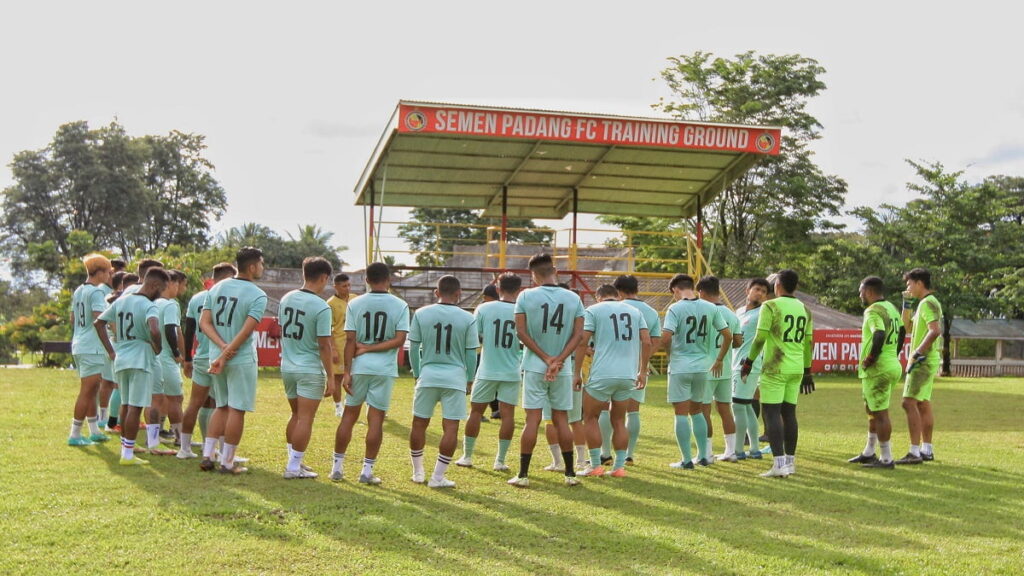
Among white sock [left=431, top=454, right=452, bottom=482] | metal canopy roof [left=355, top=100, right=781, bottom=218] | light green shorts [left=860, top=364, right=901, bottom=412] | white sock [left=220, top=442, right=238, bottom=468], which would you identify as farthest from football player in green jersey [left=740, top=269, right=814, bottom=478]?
metal canopy roof [left=355, top=100, right=781, bottom=218]

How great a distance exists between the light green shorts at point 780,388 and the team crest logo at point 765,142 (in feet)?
43.9

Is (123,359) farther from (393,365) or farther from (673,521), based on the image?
(673,521)

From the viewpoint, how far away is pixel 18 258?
199ft

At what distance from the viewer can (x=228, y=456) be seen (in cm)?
866

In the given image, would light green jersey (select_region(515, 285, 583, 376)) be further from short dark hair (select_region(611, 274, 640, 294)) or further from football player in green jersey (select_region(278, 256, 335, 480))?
football player in green jersey (select_region(278, 256, 335, 480))

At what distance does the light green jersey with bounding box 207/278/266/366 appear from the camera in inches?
342

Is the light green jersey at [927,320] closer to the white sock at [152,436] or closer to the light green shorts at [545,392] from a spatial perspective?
the light green shorts at [545,392]

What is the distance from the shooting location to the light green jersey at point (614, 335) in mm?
9047

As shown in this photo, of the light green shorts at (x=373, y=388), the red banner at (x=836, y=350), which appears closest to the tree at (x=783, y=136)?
the red banner at (x=836, y=350)

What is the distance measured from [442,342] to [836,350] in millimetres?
27210

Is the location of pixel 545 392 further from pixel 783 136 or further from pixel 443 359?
pixel 783 136

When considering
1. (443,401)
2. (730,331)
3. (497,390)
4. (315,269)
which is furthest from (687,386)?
(315,269)

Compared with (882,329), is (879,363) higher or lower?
lower

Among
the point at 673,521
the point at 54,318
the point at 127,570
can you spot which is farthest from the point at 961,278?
the point at 127,570
